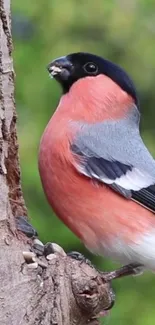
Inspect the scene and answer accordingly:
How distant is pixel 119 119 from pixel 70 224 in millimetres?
537

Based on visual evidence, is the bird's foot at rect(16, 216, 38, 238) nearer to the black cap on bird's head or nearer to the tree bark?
the tree bark

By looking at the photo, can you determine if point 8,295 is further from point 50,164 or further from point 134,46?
point 134,46

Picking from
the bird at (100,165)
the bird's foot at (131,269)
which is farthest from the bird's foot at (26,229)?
the bird's foot at (131,269)

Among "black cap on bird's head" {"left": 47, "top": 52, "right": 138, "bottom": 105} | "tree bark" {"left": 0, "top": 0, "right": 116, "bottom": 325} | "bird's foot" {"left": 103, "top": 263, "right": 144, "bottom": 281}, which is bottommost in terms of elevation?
"bird's foot" {"left": 103, "top": 263, "right": 144, "bottom": 281}

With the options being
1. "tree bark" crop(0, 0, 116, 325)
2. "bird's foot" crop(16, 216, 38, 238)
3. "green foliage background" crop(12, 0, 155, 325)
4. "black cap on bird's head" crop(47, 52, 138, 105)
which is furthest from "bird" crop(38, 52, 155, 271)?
"green foliage background" crop(12, 0, 155, 325)

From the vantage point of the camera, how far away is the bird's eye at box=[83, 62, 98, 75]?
3602mm

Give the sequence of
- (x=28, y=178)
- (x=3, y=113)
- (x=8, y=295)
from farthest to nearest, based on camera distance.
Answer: (x=28, y=178), (x=3, y=113), (x=8, y=295)

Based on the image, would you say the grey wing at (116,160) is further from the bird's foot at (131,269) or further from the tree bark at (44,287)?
the tree bark at (44,287)

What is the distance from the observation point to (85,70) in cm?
360

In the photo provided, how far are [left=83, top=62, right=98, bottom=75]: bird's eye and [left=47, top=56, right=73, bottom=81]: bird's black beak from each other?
0.19ft

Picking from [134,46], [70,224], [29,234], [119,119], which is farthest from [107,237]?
[134,46]

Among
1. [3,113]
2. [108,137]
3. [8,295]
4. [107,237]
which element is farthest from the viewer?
[108,137]

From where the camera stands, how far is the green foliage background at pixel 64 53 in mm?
4812

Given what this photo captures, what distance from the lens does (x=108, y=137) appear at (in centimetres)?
342
